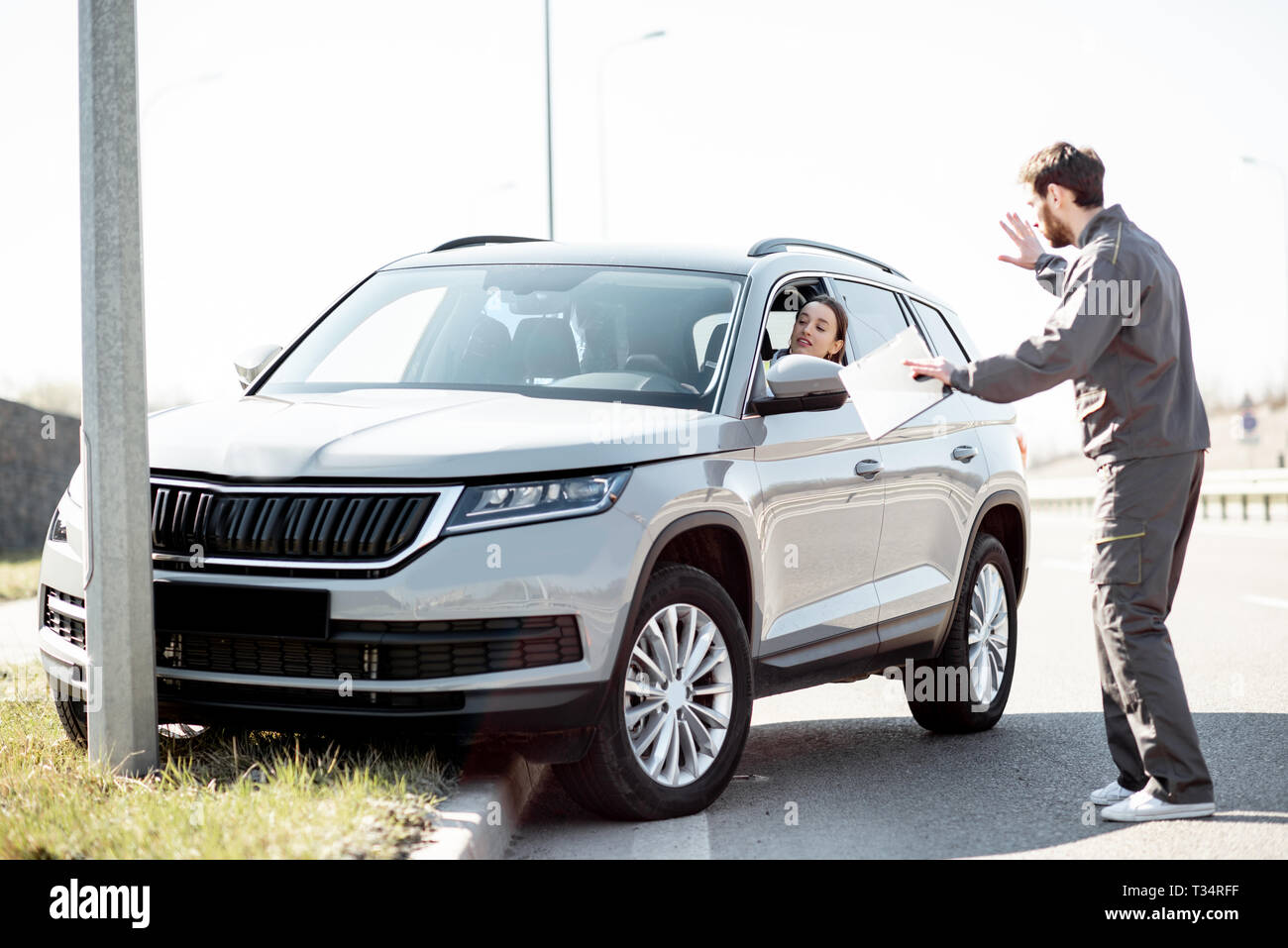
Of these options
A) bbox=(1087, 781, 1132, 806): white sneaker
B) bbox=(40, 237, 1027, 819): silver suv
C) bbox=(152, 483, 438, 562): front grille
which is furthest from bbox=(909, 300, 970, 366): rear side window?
bbox=(152, 483, 438, 562): front grille

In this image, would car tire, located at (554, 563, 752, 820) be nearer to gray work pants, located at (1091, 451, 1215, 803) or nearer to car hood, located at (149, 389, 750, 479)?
car hood, located at (149, 389, 750, 479)

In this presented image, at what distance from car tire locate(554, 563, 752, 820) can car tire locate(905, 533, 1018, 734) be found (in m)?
2.16

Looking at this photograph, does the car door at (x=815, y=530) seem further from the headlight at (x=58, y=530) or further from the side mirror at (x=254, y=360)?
the headlight at (x=58, y=530)

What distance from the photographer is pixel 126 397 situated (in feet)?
17.9

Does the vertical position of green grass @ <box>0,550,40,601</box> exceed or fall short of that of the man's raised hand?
it falls short

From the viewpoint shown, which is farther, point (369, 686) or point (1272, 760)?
point (1272, 760)

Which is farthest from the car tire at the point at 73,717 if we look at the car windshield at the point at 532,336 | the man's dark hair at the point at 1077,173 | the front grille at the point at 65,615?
the man's dark hair at the point at 1077,173

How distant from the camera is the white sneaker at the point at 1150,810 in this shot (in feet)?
18.9

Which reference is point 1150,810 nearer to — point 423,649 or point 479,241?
point 423,649

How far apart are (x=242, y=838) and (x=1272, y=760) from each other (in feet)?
14.9

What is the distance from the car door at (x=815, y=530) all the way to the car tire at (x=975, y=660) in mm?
1031

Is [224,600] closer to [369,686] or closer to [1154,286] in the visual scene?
[369,686]

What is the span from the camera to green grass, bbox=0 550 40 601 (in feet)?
A: 49.1
